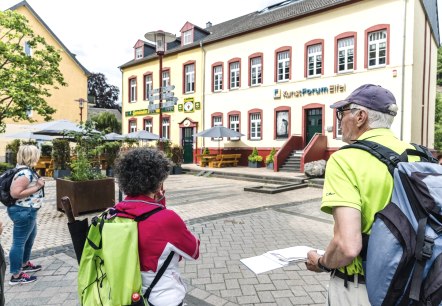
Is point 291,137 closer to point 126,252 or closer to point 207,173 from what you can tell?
point 207,173

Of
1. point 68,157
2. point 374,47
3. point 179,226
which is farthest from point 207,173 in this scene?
point 179,226

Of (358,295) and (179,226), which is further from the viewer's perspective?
(179,226)

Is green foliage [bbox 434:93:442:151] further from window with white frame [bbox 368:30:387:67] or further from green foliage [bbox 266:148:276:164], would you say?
green foliage [bbox 266:148:276:164]

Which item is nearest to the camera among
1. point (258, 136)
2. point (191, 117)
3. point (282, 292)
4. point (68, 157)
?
point (282, 292)

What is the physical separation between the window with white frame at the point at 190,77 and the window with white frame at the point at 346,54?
1085cm

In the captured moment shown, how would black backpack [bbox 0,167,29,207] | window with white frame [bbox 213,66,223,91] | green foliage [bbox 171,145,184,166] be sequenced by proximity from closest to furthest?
black backpack [bbox 0,167,29,207], green foliage [bbox 171,145,184,166], window with white frame [bbox 213,66,223,91]

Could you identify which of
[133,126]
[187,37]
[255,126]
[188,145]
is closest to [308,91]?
[255,126]

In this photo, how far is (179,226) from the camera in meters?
1.96

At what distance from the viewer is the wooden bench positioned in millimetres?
20342

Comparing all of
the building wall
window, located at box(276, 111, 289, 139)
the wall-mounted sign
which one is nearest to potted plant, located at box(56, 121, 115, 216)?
the wall-mounted sign

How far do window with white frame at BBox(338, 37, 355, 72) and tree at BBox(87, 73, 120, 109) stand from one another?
175 feet

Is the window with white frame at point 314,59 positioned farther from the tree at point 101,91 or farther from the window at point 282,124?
the tree at point 101,91

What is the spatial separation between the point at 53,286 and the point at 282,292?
273cm

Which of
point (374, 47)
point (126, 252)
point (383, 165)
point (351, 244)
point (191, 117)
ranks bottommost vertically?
point (126, 252)
